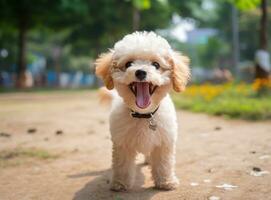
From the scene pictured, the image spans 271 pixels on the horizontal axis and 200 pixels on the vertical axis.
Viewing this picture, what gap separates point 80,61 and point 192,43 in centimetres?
1786

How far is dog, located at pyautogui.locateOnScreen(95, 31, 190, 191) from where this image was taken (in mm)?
4438

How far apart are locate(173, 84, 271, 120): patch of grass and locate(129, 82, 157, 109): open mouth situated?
18.5 feet

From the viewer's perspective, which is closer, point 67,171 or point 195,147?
point 67,171

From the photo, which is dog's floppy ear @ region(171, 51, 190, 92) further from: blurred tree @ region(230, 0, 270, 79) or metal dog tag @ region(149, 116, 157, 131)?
blurred tree @ region(230, 0, 270, 79)

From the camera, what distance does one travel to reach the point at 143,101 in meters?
4.45

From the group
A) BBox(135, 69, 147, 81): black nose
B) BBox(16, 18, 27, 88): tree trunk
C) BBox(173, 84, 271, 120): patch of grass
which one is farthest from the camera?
BBox(16, 18, 27, 88): tree trunk

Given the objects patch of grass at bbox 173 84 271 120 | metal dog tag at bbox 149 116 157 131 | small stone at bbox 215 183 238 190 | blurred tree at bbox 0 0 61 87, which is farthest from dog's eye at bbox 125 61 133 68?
blurred tree at bbox 0 0 61 87

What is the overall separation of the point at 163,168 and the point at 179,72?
0.97 meters

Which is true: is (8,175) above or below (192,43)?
below

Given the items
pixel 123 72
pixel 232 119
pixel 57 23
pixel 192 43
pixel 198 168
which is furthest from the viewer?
pixel 192 43

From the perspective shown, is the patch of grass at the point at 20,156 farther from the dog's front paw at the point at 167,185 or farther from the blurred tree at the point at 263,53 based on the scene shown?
the blurred tree at the point at 263,53

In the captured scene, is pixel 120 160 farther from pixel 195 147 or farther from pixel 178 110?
pixel 178 110

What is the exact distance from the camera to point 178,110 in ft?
42.8

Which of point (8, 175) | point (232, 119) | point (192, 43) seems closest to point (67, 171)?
point (8, 175)
